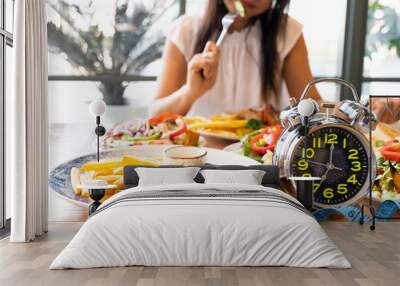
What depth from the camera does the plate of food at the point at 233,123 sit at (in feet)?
20.7

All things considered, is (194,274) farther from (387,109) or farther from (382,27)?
(382,27)

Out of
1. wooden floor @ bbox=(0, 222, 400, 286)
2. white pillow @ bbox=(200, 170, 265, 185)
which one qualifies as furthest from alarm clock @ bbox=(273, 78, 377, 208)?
wooden floor @ bbox=(0, 222, 400, 286)

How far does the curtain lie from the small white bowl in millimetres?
1532

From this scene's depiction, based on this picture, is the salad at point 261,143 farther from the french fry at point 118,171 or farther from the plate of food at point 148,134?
the french fry at point 118,171

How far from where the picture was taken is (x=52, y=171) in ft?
20.5

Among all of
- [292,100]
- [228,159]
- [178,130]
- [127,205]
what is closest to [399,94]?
[292,100]

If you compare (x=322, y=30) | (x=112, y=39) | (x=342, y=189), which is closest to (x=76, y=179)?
(x=112, y=39)

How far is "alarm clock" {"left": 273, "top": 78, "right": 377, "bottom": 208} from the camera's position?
6.02m

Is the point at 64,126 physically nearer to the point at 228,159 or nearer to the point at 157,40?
the point at 157,40

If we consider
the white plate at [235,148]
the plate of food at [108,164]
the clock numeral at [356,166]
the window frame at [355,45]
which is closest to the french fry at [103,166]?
the plate of food at [108,164]

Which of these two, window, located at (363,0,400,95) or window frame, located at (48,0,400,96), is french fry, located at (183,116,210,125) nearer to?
window frame, located at (48,0,400,96)

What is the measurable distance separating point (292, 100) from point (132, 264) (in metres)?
2.95

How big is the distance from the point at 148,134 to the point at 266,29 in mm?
1849

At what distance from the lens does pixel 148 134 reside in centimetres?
632
